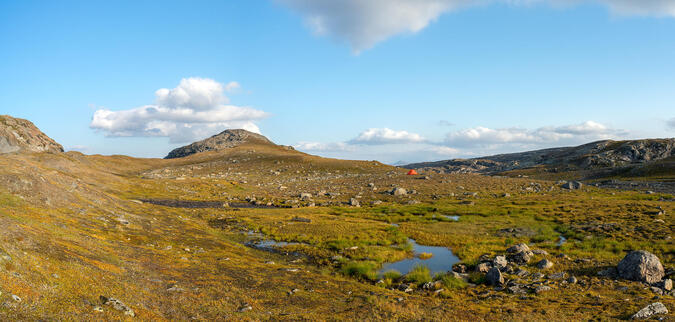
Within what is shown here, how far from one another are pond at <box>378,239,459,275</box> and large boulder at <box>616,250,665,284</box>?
13.1 meters

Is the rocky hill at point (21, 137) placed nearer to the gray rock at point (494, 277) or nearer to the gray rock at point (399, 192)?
the gray rock at point (399, 192)

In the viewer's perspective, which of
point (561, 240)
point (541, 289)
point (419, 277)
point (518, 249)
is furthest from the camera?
point (561, 240)

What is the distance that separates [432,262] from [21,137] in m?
147

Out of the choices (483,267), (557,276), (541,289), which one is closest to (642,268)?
(557,276)

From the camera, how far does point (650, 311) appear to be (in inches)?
A: 676

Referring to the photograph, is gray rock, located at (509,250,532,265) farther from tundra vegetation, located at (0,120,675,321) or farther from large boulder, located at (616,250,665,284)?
large boulder, located at (616,250,665,284)

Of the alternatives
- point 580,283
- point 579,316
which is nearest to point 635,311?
point 579,316

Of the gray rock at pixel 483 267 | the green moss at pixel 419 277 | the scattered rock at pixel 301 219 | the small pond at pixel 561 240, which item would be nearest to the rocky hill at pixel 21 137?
the scattered rock at pixel 301 219

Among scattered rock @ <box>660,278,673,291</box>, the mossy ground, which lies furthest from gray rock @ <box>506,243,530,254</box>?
scattered rock @ <box>660,278,673,291</box>

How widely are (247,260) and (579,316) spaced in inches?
1017

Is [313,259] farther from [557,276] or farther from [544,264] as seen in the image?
[557,276]

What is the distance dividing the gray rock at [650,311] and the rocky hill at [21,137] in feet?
471

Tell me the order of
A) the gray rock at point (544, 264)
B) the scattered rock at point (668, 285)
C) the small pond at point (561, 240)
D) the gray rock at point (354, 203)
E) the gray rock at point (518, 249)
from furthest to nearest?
the gray rock at point (354, 203) < the small pond at point (561, 240) < the gray rock at point (518, 249) < the gray rock at point (544, 264) < the scattered rock at point (668, 285)

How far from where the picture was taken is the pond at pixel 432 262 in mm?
30964
